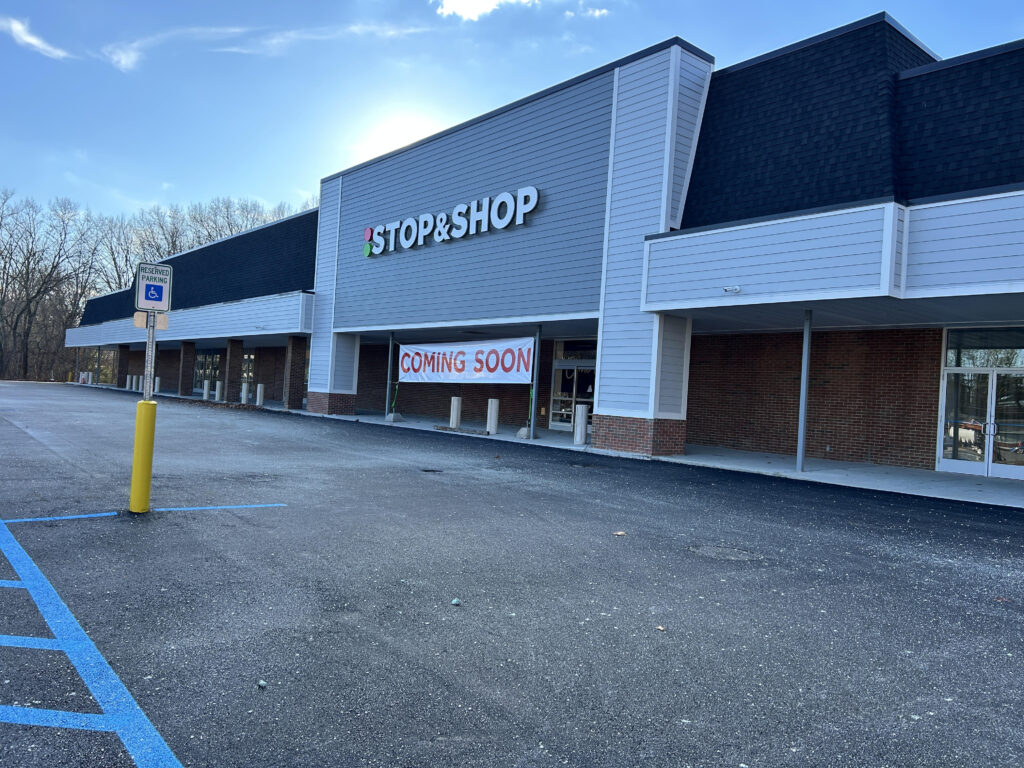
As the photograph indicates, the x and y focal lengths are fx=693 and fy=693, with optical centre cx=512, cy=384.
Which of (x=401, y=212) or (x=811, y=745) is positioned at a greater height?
(x=401, y=212)

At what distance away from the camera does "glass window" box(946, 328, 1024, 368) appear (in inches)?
524

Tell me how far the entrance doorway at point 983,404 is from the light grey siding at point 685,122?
6199 mm

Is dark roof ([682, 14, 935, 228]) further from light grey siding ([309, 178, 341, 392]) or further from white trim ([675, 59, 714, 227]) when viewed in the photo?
light grey siding ([309, 178, 341, 392])

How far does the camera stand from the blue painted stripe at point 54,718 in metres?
3.03

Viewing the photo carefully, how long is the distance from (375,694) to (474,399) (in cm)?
2227

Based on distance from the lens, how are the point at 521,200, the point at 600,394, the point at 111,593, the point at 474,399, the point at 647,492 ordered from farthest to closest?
1. the point at 474,399
2. the point at 521,200
3. the point at 600,394
4. the point at 647,492
5. the point at 111,593

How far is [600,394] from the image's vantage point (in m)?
16.1

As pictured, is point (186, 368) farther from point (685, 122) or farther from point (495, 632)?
point (495, 632)

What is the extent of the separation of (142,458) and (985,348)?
14.8 meters

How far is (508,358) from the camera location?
61.7 ft

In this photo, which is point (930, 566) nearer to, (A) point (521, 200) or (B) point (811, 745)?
(B) point (811, 745)

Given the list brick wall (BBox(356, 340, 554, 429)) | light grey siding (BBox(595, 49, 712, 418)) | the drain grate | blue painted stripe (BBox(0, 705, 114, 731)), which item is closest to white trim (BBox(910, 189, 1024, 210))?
light grey siding (BBox(595, 49, 712, 418))

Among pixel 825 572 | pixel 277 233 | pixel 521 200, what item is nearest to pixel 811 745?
pixel 825 572

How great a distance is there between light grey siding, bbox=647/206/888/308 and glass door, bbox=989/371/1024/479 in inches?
184
